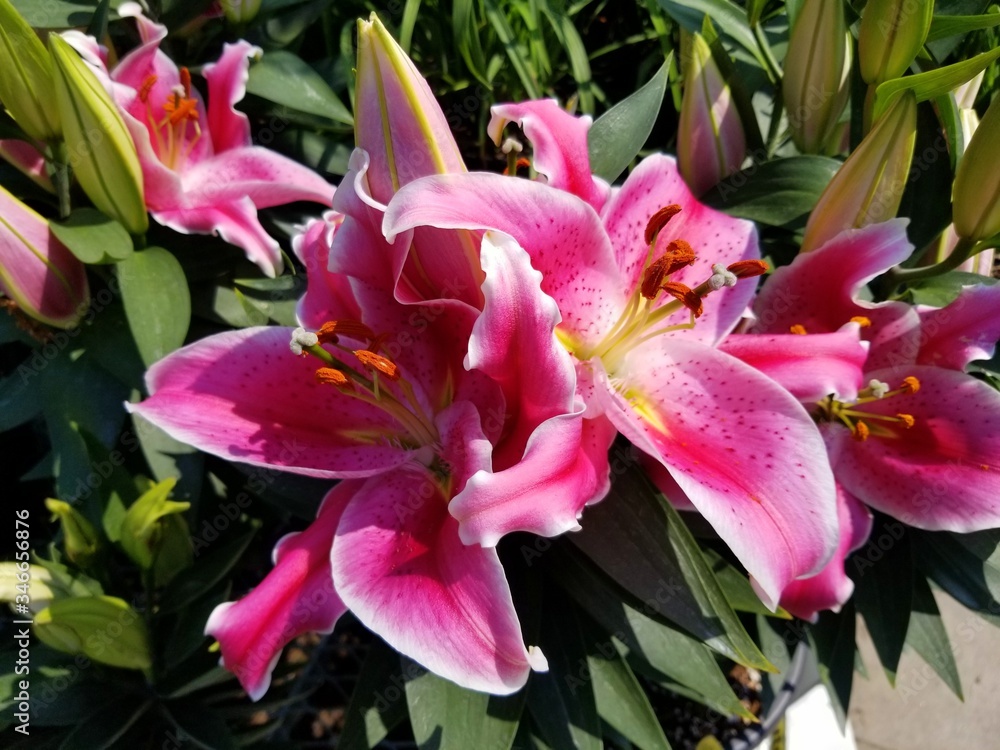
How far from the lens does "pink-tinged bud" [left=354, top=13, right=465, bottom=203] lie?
399mm

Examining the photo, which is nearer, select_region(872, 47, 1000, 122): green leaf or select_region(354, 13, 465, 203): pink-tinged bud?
select_region(354, 13, 465, 203): pink-tinged bud

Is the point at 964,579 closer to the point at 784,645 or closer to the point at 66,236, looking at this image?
the point at 784,645

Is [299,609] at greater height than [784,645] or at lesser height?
greater

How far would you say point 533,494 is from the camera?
39 cm

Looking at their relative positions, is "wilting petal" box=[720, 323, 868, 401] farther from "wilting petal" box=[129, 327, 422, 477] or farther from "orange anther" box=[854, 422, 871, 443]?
"wilting petal" box=[129, 327, 422, 477]

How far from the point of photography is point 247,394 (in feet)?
1.69

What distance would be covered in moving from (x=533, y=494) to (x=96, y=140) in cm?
45

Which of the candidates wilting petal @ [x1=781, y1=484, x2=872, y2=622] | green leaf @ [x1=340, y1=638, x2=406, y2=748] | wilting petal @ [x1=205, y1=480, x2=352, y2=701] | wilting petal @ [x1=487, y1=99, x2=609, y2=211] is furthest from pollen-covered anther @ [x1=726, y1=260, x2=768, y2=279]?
green leaf @ [x1=340, y1=638, x2=406, y2=748]

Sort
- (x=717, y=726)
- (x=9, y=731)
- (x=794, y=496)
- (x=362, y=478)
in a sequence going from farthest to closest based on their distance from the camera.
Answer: (x=717, y=726)
(x=9, y=731)
(x=362, y=478)
(x=794, y=496)

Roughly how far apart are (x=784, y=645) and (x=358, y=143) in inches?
27.0

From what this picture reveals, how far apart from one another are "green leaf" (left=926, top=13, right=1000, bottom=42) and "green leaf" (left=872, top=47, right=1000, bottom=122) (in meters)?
0.04

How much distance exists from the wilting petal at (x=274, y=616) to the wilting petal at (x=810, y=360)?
312 mm

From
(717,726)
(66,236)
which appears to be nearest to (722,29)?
(66,236)

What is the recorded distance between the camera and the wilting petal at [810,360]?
48 cm
